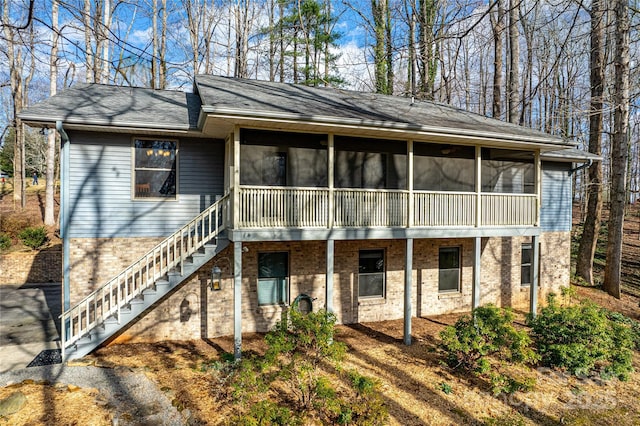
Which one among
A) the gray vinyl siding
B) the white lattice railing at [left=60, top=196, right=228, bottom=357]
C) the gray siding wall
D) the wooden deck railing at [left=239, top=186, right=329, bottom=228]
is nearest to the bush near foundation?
the wooden deck railing at [left=239, top=186, right=329, bottom=228]

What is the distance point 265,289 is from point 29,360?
516 cm

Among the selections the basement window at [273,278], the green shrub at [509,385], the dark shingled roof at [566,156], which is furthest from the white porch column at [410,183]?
the dark shingled roof at [566,156]

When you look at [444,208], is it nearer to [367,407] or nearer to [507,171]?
[507,171]

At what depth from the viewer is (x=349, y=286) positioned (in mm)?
10547

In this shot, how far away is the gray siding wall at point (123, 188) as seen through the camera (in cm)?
852

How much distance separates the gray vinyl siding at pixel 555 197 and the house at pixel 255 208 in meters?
2.75

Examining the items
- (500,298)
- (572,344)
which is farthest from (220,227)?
(500,298)

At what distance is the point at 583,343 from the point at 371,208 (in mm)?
5314

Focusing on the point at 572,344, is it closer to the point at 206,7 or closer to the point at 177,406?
the point at 177,406

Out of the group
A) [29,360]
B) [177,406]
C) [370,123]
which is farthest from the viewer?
[370,123]

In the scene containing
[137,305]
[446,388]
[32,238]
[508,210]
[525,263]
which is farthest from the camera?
[32,238]

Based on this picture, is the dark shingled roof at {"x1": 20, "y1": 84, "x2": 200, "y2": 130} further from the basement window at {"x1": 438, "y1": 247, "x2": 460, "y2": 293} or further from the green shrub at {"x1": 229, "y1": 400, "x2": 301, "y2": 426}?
the basement window at {"x1": 438, "y1": 247, "x2": 460, "y2": 293}

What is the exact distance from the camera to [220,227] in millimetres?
8539

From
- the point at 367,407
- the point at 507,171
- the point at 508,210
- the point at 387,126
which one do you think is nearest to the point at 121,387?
the point at 367,407
